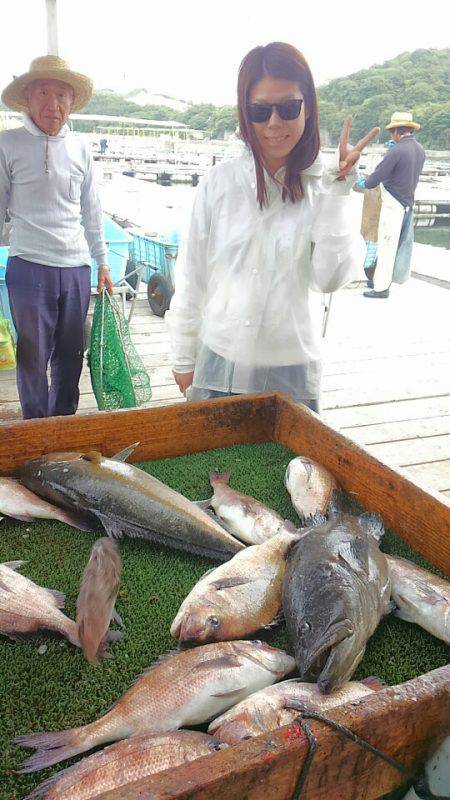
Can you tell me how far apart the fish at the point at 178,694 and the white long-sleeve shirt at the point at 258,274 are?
1.43 meters

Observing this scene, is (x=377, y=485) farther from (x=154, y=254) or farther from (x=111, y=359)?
(x=154, y=254)

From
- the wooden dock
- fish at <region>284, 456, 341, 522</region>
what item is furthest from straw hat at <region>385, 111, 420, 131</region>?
fish at <region>284, 456, 341, 522</region>

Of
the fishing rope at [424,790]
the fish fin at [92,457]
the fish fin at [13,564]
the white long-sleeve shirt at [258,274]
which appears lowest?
the fish fin at [13,564]

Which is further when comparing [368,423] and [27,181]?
[368,423]

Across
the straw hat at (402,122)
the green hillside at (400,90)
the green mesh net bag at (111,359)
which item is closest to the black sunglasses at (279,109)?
the green mesh net bag at (111,359)

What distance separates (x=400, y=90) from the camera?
45562mm

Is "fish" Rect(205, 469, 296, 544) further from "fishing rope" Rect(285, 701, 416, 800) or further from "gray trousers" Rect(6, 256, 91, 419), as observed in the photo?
"gray trousers" Rect(6, 256, 91, 419)

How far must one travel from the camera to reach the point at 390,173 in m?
8.46

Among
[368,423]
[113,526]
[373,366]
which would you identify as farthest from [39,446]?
[373,366]

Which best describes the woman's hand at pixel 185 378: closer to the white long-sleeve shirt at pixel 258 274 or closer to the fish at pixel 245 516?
the white long-sleeve shirt at pixel 258 274

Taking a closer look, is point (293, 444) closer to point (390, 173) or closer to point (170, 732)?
point (170, 732)

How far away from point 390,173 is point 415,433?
17.0ft

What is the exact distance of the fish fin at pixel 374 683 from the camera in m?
1.29

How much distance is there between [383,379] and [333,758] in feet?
17.1
